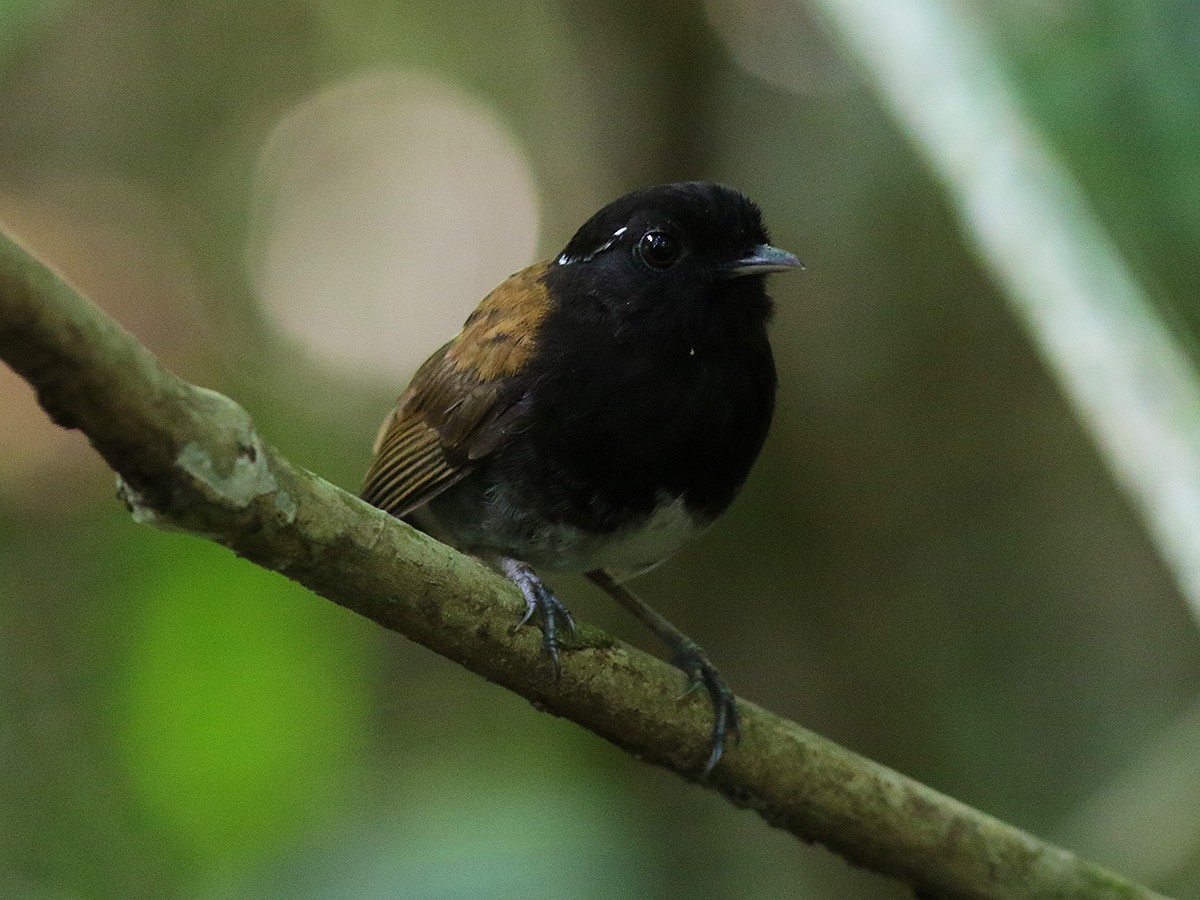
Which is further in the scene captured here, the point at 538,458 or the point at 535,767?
the point at 535,767

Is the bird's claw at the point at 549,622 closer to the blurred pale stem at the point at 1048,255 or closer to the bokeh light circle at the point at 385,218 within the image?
the blurred pale stem at the point at 1048,255

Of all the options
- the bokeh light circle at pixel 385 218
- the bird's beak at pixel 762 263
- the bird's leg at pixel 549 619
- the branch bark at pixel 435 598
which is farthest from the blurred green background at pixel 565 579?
the bird's beak at pixel 762 263

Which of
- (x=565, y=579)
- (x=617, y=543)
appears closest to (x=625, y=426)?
(x=617, y=543)

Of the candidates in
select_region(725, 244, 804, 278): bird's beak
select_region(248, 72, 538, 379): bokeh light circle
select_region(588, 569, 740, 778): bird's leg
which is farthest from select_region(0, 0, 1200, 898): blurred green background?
select_region(725, 244, 804, 278): bird's beak

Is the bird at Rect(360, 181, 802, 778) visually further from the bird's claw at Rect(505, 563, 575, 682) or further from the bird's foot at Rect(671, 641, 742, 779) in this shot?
the bird's claw at Rect(505, 563, 575, 682)

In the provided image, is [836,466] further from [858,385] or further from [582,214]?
[582,214]

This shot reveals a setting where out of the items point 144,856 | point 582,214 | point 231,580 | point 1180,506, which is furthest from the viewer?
point 582,214

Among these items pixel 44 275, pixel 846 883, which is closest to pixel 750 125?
pixel 846 883
